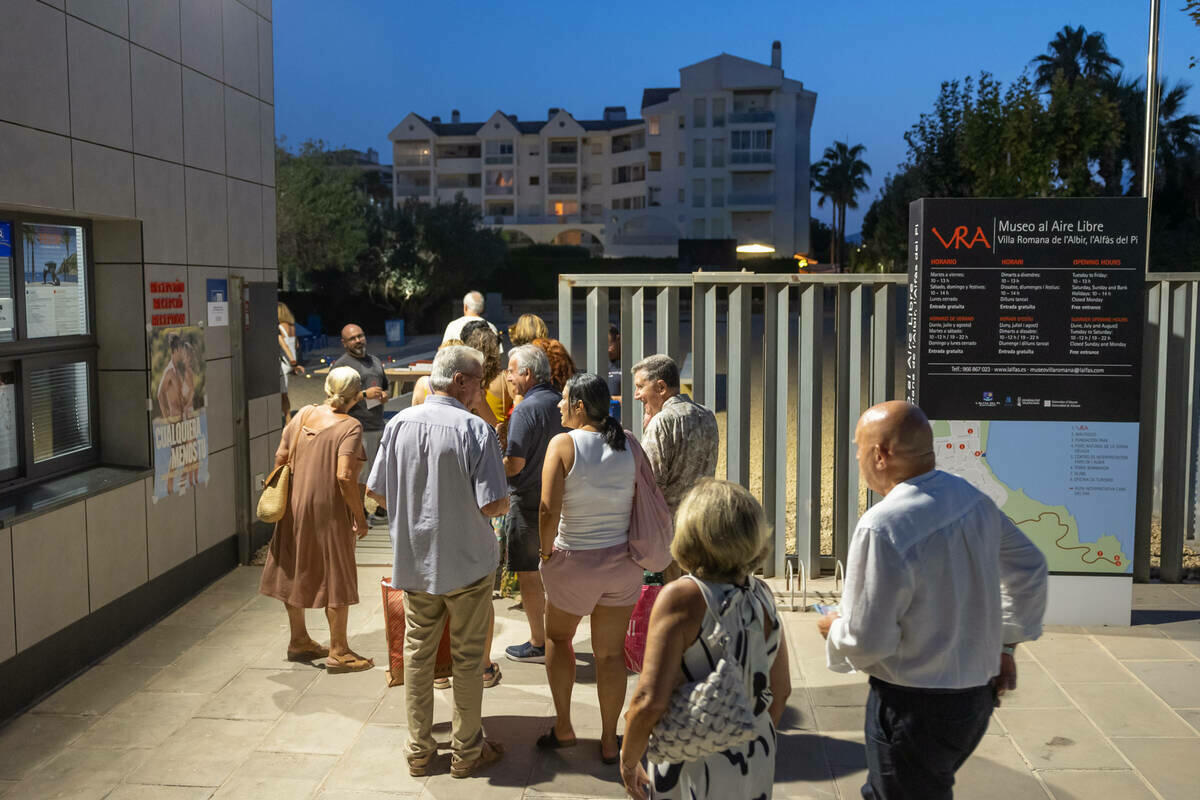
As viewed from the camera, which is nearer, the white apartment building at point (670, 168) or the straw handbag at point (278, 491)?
the straw handbag at point (278, 491)

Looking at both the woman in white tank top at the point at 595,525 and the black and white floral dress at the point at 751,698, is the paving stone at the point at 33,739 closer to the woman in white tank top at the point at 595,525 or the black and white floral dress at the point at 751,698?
the woman in white tank top at the point at 595,525

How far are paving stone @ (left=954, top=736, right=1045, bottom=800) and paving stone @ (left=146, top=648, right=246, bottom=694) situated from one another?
375 cm

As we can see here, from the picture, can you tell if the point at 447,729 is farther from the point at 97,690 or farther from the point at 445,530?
the point at 97,690

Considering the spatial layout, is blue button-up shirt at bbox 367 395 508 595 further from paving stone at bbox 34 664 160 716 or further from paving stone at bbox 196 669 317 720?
paving stone at bbox 34 664 160 716

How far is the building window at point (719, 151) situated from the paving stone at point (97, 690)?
64.9 metres

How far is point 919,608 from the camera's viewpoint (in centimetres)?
290

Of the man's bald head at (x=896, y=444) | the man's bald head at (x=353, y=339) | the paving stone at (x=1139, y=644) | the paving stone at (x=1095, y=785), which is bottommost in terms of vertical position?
the paving stone at (x=1095, y=785)

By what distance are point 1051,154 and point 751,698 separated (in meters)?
24.5

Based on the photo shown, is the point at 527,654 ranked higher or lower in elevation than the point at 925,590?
lower

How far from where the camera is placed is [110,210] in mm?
6199

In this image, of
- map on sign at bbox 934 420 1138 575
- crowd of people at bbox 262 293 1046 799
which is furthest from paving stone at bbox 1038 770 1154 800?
map on sign at bbox 934 420 1138 575

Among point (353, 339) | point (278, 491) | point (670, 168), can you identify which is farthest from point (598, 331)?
point (670, 168)

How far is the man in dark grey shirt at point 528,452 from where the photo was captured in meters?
5.34

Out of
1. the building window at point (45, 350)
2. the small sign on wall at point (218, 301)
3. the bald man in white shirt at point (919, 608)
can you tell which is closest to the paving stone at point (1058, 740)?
the bald man in white shirt at point (919, 608)
